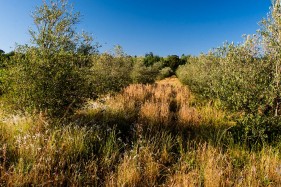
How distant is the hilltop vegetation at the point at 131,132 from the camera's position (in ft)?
15.7

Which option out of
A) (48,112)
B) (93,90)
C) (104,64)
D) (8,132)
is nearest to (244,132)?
(93,90)

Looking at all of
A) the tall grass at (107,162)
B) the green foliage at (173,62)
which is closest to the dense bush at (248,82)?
the tall grass at (107,162)

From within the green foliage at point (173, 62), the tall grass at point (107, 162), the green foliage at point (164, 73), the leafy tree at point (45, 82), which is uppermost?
the green foliage at point (173, 62)

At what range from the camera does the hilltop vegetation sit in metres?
4.79

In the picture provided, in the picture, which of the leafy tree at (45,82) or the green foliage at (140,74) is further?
the green foliage at (140,74)

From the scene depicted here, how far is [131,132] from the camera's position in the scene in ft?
24.5

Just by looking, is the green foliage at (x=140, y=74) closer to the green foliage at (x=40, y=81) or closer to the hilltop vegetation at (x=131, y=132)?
the hilltop vegetation at (x=131, y=132)

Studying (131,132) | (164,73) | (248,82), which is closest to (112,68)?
(131,132)

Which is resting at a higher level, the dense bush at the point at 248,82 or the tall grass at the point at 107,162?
the dense bush at the point at 248,82

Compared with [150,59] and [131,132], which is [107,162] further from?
[150,59]

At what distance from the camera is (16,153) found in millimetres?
5172

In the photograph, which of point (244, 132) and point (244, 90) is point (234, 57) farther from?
point (244, 132)

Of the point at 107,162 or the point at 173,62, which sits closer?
the point at 107,162

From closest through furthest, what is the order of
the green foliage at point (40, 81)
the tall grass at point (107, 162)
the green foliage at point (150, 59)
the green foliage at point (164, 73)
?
the tall grass at point (107, 162) < the green foliage at point (40, 81) < the green foliage at point (164, 73) < the green foliage at point (150, 59)
